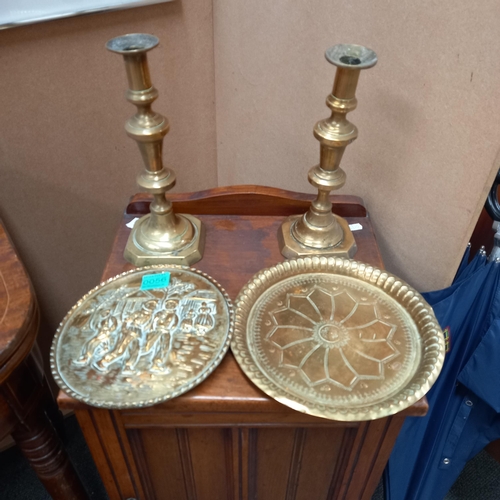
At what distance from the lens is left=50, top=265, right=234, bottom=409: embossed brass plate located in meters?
0.58

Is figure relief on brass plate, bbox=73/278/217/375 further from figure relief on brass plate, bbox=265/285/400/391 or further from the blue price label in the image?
figure relief on brass plate, bbox=265/285/400/391

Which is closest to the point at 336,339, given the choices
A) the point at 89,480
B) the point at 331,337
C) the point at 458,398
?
the point at 331,337

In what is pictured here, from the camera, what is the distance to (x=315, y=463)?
0.75 metres

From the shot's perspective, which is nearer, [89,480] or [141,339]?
[141,339]

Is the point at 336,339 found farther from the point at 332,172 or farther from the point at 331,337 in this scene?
the point at 332,172

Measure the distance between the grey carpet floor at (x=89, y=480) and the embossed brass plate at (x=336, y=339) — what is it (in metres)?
0.78

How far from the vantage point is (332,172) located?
2.42ft

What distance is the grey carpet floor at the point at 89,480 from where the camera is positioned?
118 centimetres

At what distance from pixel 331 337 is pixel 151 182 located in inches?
15.0

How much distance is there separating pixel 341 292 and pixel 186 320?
0.25 m

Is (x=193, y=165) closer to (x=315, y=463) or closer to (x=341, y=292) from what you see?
(x=341, y=292)

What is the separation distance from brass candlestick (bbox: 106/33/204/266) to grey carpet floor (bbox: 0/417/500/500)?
80 centimetres

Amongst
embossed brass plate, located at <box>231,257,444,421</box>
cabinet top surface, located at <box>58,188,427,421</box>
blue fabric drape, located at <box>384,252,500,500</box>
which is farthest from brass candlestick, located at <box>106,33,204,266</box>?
blue fabric drape, located at <box>384,252,500,500</box>

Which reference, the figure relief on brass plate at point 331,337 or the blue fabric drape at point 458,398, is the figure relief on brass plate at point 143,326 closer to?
the figure relief on brass plate at point 331,337
